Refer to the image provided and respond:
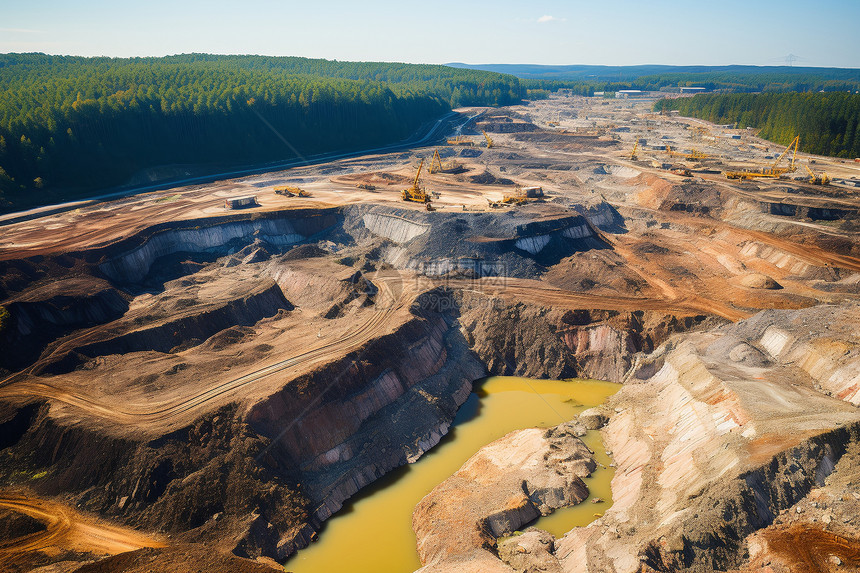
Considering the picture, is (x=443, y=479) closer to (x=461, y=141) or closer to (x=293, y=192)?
(x=293, y=192)

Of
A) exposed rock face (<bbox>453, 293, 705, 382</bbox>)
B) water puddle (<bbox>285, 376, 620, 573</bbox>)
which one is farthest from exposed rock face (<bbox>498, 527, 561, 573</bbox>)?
exposed rock face (<bbox>453, 293, 705, 382</bbox>)

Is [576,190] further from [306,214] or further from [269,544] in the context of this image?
[269,544]

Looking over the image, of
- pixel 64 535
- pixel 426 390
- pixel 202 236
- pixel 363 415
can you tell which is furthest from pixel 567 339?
pixel 202 236

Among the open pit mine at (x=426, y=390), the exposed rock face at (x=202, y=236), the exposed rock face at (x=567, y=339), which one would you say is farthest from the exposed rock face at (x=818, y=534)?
the exposed rock face at (x=202, y=236)

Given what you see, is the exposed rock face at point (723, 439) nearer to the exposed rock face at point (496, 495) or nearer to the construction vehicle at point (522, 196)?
the exposed rock face at point (496, 495)

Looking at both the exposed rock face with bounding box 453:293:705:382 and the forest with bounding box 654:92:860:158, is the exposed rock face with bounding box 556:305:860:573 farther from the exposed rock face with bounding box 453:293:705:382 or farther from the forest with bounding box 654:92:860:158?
the forest with bounding box 654:92:860:158

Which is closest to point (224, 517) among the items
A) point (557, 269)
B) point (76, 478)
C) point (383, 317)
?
point (76, 478)
